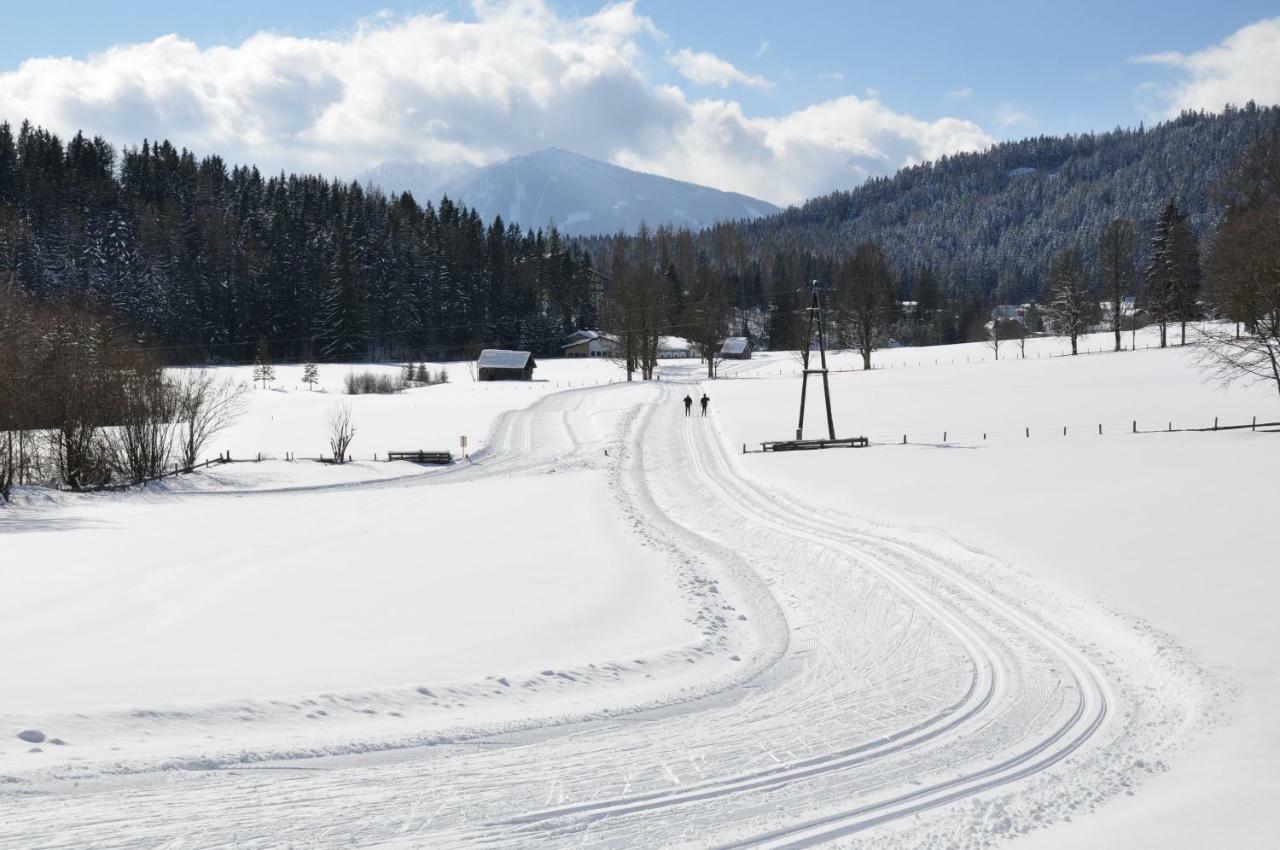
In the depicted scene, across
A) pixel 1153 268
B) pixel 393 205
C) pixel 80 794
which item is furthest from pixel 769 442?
pixel 393 205

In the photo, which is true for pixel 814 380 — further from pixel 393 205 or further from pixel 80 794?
pixel 393 205

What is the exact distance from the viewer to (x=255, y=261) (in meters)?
Answer: 108

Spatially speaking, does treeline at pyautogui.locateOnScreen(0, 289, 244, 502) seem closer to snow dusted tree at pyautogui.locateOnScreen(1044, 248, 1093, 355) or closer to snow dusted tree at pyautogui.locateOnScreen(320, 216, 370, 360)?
snow dusted tree at pyautogui.locateOnScreen(320, 216, 370, 360)

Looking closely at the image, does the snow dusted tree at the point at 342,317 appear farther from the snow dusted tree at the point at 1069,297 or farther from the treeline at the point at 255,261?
the snow dusted tree at the point at 1069,297

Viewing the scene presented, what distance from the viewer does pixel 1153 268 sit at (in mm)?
73625

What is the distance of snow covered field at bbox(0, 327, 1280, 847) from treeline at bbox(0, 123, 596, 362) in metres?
86.2

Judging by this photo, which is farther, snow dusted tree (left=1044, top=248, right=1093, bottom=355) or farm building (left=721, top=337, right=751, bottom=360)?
farm building (left=721, top=337, right=751, bottom=360)

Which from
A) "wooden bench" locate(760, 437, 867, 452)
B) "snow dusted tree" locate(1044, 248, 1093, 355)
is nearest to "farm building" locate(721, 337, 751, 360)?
"snow dusted tree" locate(1044, 248, 1093, 355)

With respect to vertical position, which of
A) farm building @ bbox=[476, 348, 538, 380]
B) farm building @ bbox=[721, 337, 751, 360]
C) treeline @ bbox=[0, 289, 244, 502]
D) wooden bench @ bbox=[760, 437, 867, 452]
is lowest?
wooden bench @ bbox=[760, 437, 867, 452]

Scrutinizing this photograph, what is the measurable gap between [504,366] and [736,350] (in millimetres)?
39032

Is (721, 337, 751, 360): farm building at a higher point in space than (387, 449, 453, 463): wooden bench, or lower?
higher

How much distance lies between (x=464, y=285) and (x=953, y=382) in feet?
270

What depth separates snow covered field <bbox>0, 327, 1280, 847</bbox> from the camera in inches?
273

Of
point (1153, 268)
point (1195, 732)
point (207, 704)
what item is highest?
point (1153, 268)
